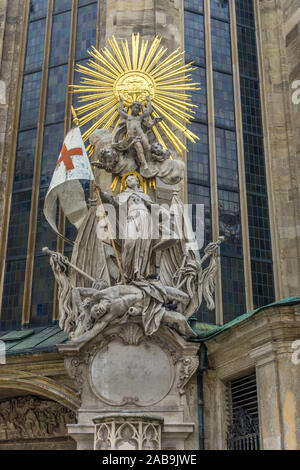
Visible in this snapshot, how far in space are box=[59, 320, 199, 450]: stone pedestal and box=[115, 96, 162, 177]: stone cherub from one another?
3.13 metres

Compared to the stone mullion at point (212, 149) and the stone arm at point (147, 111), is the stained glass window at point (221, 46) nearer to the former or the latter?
the stone mullion at point (212, 149)

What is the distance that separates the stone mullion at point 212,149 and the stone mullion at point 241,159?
591mm

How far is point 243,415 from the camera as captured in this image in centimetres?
948

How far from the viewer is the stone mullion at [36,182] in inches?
555

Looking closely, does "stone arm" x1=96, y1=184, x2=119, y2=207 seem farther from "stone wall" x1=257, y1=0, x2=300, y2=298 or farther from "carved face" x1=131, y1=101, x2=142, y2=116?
"stone wall" x1=257, y1=0, x2=300, y2=298

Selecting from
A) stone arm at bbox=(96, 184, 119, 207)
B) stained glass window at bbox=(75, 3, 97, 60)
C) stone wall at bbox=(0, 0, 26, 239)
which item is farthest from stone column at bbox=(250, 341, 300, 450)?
stained glass window at bbox=(75, 3, 97, 60)

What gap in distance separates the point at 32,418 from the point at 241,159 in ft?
23.2

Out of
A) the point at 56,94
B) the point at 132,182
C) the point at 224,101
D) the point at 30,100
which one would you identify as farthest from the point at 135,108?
the point at 30,100

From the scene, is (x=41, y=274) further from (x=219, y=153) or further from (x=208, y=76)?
(x=208, y=76)

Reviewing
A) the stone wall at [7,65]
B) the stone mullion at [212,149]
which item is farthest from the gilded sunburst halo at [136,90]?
the stone wall at [7,65]

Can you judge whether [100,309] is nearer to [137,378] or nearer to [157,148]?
[137,378]

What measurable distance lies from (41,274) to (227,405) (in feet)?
18.6
